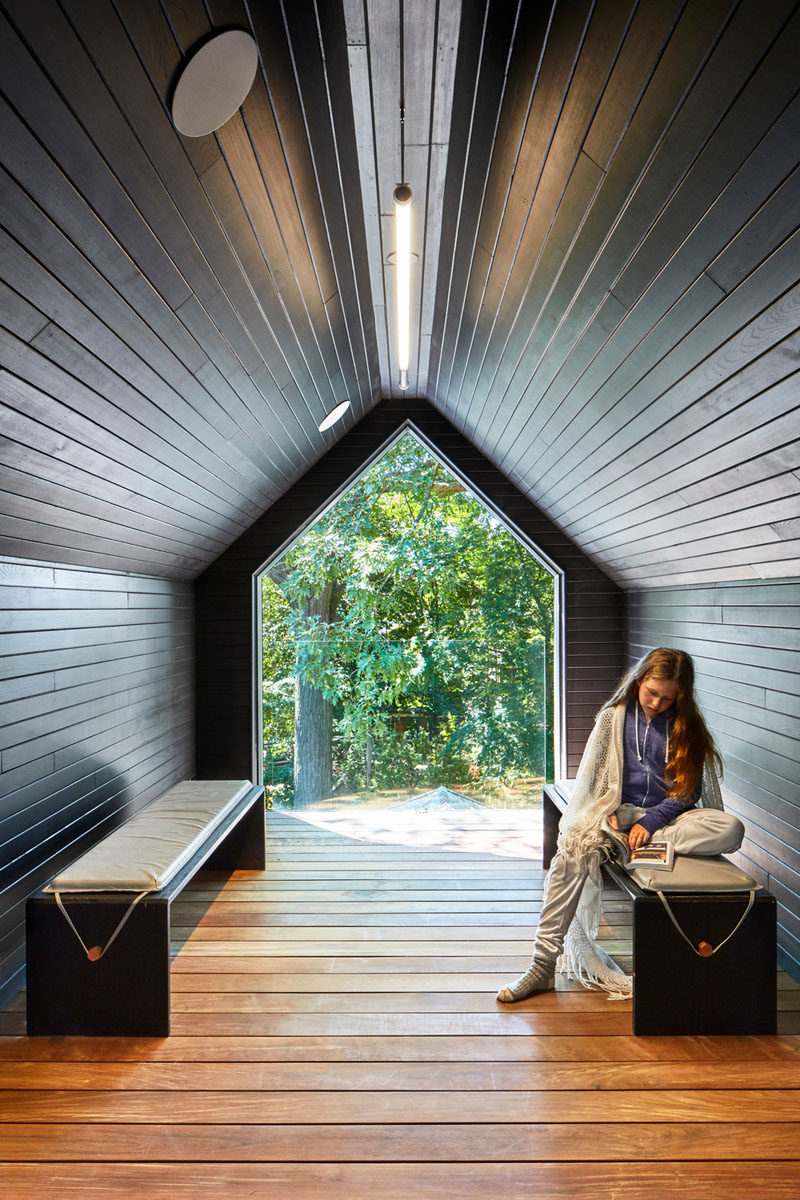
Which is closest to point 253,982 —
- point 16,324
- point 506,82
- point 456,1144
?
point 456,1144

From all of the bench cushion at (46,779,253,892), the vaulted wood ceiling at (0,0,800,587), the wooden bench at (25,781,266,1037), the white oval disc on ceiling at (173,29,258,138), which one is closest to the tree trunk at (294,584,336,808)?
the bench cushion at (46,779,253,892)

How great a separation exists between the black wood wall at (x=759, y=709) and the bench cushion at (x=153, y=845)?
2.46m

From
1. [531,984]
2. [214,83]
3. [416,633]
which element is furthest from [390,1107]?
[416,633]

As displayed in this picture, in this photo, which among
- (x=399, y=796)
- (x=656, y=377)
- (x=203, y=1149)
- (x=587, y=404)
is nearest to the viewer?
(x=203, y=1149)

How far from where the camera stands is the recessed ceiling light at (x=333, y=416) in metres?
4.60

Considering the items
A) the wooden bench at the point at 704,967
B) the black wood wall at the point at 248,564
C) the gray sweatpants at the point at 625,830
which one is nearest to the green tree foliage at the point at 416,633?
the black wood wall at the point at 248,564

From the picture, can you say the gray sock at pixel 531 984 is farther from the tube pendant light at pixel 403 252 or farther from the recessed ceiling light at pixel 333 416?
the recessed ceiling light at pixel 333 416

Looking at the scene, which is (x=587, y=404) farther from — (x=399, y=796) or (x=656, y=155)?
(x=399, y=796)

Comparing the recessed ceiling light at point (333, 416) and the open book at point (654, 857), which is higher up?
the recessed ceiling light at point (333, 416)

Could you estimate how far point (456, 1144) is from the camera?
2.18m

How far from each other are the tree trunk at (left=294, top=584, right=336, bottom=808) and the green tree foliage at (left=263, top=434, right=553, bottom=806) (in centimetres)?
7

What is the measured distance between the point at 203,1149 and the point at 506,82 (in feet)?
9.44

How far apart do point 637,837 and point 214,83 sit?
265 centimetres

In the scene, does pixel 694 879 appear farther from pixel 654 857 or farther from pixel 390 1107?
pixel 390 1107
